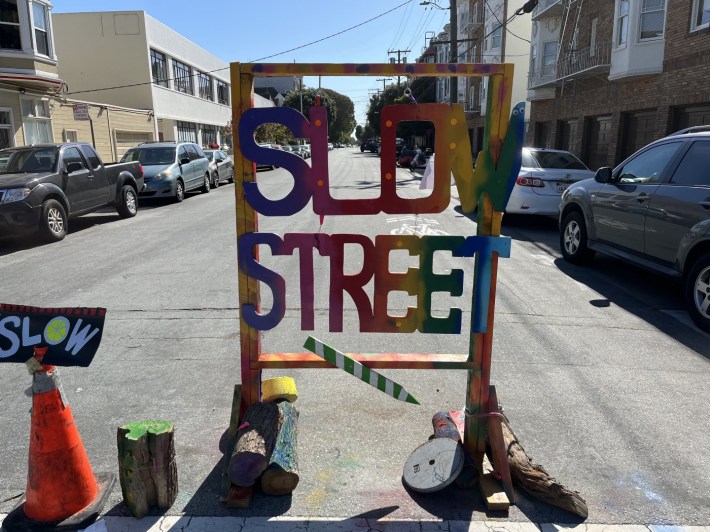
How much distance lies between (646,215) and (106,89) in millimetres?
31437

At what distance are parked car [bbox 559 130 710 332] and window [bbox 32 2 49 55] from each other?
18.7 metres

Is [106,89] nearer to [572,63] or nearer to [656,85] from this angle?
[572,63]

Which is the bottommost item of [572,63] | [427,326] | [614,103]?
[427,326]

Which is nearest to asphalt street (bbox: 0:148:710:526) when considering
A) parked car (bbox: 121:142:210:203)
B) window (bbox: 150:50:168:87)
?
parked car (bbox: 121:142:210:203)

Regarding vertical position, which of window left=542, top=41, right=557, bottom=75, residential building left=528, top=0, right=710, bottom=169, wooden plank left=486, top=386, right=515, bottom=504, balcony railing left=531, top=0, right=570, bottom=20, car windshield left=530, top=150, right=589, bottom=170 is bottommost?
wooden plank left=486, top=386, right=515, bottom=504

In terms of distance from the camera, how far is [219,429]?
361cm

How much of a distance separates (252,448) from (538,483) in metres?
1.49

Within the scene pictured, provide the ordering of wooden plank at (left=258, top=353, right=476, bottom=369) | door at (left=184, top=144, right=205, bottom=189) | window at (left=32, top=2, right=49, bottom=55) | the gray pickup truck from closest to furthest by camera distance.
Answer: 1. wooden plank at (left=258, top=353, right=476, bottom=369)
2. the gray pickup truck
3. door at (left=184, top=144, right=205, bottom=189)
4. window at (left=32, top=2, right=49, bottom=55)

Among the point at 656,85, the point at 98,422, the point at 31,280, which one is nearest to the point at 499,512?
the point at 98,422

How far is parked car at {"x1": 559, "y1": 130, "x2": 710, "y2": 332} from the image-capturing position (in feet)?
18.1

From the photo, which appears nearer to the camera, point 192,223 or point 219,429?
point 219,429

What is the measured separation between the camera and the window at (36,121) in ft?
62.4

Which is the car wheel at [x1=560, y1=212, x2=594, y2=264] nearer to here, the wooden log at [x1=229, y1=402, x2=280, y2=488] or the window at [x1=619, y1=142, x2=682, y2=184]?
the window at [x1=619, y1=142, x2=682, y2=184]

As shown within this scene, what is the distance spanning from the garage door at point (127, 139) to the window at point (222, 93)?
18.8m
